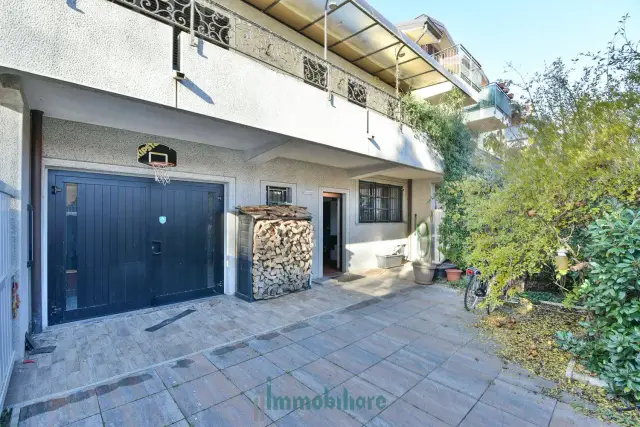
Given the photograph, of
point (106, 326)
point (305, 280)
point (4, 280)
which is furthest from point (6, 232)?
point (305, 280)

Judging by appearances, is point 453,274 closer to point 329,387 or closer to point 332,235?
point 332,235

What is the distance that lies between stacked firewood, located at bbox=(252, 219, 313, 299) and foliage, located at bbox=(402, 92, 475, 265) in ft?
14.3

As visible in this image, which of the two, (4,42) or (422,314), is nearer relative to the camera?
(4,42)

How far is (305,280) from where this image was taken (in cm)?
653

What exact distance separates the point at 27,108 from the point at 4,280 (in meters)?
2.39

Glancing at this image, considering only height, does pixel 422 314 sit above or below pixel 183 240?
below

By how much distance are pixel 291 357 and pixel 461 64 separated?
38.7 ft

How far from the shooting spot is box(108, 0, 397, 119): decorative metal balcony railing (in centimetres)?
362

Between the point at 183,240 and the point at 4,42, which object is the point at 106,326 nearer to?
the point at 183,240

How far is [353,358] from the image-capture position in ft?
11.7

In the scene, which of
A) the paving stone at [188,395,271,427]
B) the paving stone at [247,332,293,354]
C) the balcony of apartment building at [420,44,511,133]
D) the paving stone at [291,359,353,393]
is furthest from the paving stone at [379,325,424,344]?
the balcony of apartment building at [420,44,511,133]

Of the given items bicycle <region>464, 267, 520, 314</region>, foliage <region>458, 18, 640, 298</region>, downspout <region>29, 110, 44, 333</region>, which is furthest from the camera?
bicycle <region>464, 267, 520, 314</region>

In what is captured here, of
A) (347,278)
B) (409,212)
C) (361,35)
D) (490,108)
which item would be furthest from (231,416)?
(490,108)

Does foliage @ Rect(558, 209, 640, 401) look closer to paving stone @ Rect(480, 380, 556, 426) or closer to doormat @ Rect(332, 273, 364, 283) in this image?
paving stone @ Rect(480, 380, 556, 426)
